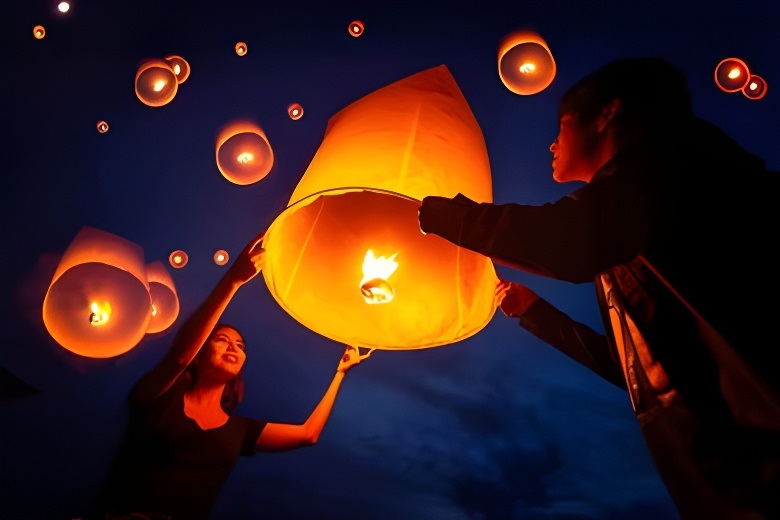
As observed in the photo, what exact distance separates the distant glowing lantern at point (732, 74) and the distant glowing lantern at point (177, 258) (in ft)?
9.97

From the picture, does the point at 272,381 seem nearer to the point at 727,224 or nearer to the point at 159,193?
the point at 159,193

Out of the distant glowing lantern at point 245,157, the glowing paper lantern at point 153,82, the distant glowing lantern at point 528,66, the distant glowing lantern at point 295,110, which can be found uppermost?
the distant glowing lantern at point 528,66

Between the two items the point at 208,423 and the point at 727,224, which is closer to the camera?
the point at 727,224

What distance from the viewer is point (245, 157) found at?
9.02 ft

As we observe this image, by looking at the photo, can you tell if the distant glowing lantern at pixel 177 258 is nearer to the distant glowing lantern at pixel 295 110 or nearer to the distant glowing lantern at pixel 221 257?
the distant glowing lantern at pixel 221 257

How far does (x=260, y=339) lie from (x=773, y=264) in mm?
2911

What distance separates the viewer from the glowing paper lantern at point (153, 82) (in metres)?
2.85

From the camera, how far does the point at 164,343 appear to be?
11.7 feet

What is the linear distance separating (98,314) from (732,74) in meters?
3.23

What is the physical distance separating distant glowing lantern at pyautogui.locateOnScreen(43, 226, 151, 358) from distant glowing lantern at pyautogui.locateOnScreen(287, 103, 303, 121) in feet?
4.00

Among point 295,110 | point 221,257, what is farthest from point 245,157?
point 221,257

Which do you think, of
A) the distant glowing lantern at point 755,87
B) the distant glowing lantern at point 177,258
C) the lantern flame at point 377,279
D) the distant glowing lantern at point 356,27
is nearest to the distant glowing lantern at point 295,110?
the distant glowing lantern at point 356,27

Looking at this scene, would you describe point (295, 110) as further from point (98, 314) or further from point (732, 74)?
point (732, 74)

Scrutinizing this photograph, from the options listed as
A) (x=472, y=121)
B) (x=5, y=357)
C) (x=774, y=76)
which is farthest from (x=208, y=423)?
(x=774, y=76)
